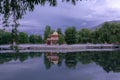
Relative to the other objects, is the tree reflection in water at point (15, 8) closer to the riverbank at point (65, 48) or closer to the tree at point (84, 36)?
the riverbank at point (65, 48)

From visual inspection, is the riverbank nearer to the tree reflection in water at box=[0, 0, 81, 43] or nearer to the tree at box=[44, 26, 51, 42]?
the tree at box=[44, 26, 51, 42]

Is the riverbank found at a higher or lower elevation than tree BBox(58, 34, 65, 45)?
lower

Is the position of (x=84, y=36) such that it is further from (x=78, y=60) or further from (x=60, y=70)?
(x=60, y=70)

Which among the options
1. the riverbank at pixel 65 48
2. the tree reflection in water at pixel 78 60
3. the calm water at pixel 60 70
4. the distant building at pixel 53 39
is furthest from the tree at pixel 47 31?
the calm water at pixel 60 70

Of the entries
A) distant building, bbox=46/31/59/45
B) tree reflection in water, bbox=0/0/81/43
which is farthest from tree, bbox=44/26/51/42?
tree reflection in water, bbox=0/0/81/43

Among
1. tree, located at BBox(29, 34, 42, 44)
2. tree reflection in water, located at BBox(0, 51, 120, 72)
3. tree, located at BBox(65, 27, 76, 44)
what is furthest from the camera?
tree, located at BBox(29, 34, 42, 44)

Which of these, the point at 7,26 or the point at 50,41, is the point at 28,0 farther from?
the point at 50,41

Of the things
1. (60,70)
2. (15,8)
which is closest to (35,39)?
(60,70)

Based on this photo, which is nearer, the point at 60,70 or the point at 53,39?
the point at 60,70

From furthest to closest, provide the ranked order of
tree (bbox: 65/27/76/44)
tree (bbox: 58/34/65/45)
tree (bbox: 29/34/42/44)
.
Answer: tree (bbox: 29/34/42/44)
tree (bbox: 58/34/65/45)
tree (bbox: 65/27/76/44)

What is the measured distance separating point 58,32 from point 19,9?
168 feet

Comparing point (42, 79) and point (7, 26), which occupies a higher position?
point (7, 26)

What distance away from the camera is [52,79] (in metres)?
18.0

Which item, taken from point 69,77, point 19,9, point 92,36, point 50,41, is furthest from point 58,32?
point 19,9
